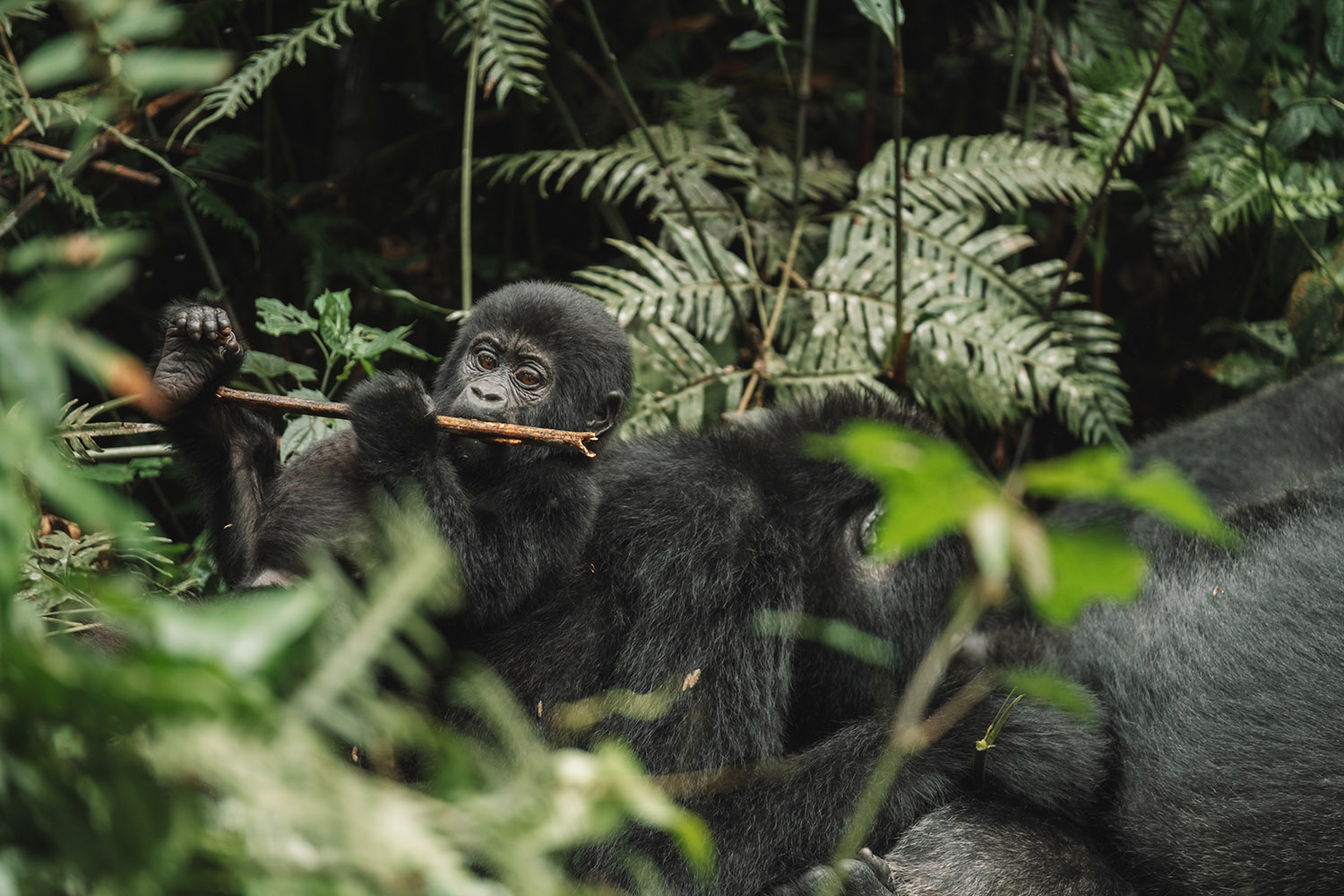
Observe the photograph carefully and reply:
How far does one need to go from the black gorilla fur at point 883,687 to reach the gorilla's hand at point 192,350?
0.02 meters

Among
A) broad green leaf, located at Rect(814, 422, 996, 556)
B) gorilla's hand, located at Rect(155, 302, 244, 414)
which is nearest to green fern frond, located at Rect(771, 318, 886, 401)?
gorilla's hand, located at Rect(155, 302, 244, 414)

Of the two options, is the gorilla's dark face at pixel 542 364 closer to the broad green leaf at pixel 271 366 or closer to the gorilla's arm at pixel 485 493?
the gorilla's arm at pixel 485 493

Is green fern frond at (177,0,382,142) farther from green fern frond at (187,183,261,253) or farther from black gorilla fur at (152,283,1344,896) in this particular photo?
black gorilla fur at (152,283,1344,896)

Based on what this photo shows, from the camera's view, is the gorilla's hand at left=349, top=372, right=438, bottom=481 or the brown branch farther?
the brown branch

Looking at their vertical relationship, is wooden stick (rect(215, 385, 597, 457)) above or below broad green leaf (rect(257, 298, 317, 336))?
above

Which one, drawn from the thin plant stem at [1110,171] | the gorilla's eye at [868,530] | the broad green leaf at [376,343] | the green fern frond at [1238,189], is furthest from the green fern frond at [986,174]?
the broad green leaf at [376,343]

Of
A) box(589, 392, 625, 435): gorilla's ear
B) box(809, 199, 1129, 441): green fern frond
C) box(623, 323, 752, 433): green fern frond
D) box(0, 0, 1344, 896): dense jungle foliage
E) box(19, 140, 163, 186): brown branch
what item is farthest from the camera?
box(809, 199, 1129, 441): green fern frond

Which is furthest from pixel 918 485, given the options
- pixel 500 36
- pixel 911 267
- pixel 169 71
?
pixel 500 36

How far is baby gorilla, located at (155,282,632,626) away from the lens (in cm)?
210

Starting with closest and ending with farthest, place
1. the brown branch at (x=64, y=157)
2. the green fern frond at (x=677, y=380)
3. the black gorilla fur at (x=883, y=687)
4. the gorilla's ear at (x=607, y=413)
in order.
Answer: the black gorilla fur at (x=883, y=687) → the gorilla's ear at (x=607, y=413) → the brown branch at (x=64, y=157) → the green fern frond at (x=677, y=380)

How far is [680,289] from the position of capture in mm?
3557

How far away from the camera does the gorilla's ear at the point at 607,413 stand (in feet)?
8.07

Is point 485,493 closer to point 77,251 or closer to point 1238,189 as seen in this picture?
point 77,251

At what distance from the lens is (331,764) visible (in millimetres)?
775
